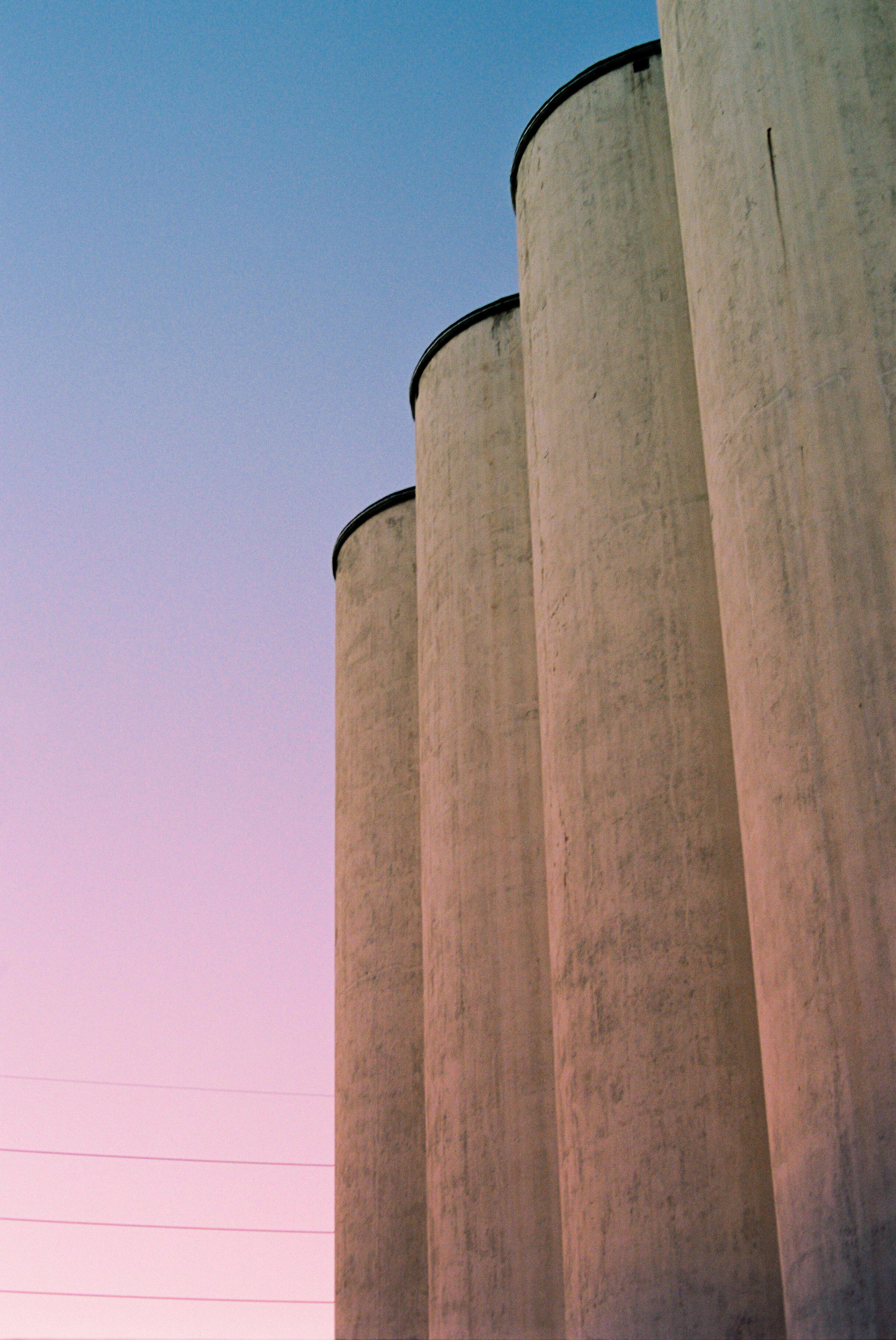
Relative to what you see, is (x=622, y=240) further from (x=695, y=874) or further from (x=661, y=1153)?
(x=661, y=1153)

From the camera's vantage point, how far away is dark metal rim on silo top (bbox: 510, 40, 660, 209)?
55.1ft

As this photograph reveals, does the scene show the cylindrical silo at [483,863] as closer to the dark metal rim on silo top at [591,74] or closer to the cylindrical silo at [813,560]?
the dark metal rim on silo top at [591,74]

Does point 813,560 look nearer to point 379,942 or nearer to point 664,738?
point 664,738

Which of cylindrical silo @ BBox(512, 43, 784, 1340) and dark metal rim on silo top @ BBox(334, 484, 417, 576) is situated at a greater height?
dark metal rim on silo top @ BBox(334, 484, 417, 576)

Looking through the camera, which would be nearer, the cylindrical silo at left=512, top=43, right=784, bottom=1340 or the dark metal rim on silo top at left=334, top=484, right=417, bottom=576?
the cylindrical silo at left=512, top=43, right=784, bottom=1340

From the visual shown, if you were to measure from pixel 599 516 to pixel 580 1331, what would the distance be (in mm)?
6448

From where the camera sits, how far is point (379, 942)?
2141cm

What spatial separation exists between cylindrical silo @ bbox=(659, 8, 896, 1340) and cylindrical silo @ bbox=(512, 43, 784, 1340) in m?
1.73

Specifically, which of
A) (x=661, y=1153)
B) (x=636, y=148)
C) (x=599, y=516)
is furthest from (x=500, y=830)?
(x=636, y=148)

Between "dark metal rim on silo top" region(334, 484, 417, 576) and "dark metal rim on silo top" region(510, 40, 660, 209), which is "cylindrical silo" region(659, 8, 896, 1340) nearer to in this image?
"dark metal rim on silo top" region(510, 40, 660, 209)

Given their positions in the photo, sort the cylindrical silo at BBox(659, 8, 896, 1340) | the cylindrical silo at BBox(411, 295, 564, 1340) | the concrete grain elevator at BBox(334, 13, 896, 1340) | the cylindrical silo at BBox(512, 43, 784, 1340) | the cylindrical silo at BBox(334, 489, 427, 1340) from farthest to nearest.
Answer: the cylindrical silo at BBox(334, 489, 427, 1340), the cylindrical silo at BBox(411, 295, 564, 1340), the cylindrical silo at BBox(512, 43, 784, 1340), the concrete grain elevator at BBox(334, 13, 896, 1340), the cylindrical silo at BBox(659, 8, 896, 1340)

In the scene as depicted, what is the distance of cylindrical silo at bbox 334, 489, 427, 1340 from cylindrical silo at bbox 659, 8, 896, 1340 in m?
9.76

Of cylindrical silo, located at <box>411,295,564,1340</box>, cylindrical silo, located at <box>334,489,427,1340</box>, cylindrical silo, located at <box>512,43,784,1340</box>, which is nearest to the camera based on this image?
cylindrical silo, located at <box>512,43,784,1340</box>

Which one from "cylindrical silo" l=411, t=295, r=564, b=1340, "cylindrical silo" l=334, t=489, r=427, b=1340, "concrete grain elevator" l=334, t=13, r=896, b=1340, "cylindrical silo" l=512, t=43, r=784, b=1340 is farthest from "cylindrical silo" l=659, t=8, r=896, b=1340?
"cylindrical silo" l=334, t=489, r=427, b=1340
